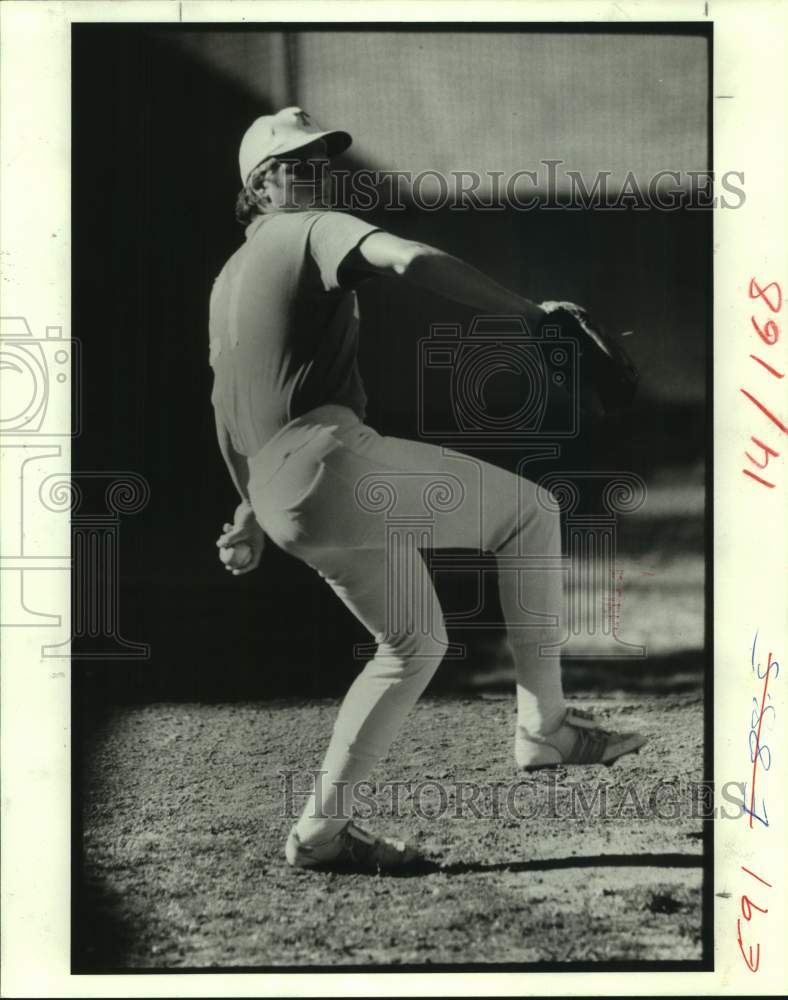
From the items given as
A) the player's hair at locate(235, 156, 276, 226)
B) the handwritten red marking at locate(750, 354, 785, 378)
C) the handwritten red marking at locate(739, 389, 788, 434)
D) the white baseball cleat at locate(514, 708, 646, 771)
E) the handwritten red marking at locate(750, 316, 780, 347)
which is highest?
the player's hair at locate(235, 156, 276, 226)

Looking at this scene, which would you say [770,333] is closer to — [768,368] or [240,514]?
[768,368]

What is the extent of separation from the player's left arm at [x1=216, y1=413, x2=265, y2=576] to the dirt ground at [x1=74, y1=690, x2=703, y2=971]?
537 millimetres

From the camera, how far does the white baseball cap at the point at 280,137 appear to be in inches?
139

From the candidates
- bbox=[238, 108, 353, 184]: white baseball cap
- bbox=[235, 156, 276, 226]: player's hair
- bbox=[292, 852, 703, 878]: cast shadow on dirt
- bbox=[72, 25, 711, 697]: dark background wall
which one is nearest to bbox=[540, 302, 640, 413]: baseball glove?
bbox=[72, 25, 711, 697]: dark background wall

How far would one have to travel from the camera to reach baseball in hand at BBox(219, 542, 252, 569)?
3572 mm

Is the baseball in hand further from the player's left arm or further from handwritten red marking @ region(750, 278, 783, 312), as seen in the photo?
handwritten red marking @ region(750, 278, 783, 312)

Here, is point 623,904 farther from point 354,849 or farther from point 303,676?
point 303,676

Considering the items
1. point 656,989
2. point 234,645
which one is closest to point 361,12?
point 234,645

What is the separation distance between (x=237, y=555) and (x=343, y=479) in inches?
17.1

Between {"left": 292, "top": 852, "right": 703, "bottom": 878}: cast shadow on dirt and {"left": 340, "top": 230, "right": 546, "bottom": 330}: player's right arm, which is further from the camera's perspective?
{"left": 292, "top": 852, "right": 703, "bottom": 878}: cast shadow on dirt

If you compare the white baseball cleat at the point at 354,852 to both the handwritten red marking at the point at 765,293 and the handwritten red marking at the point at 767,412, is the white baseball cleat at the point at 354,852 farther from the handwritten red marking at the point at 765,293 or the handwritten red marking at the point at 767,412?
the handwritten red marking at the point at 765,293

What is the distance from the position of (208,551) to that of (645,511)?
145 cm

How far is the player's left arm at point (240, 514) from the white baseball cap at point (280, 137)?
0.85 meters

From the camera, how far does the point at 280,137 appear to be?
3.55 m
